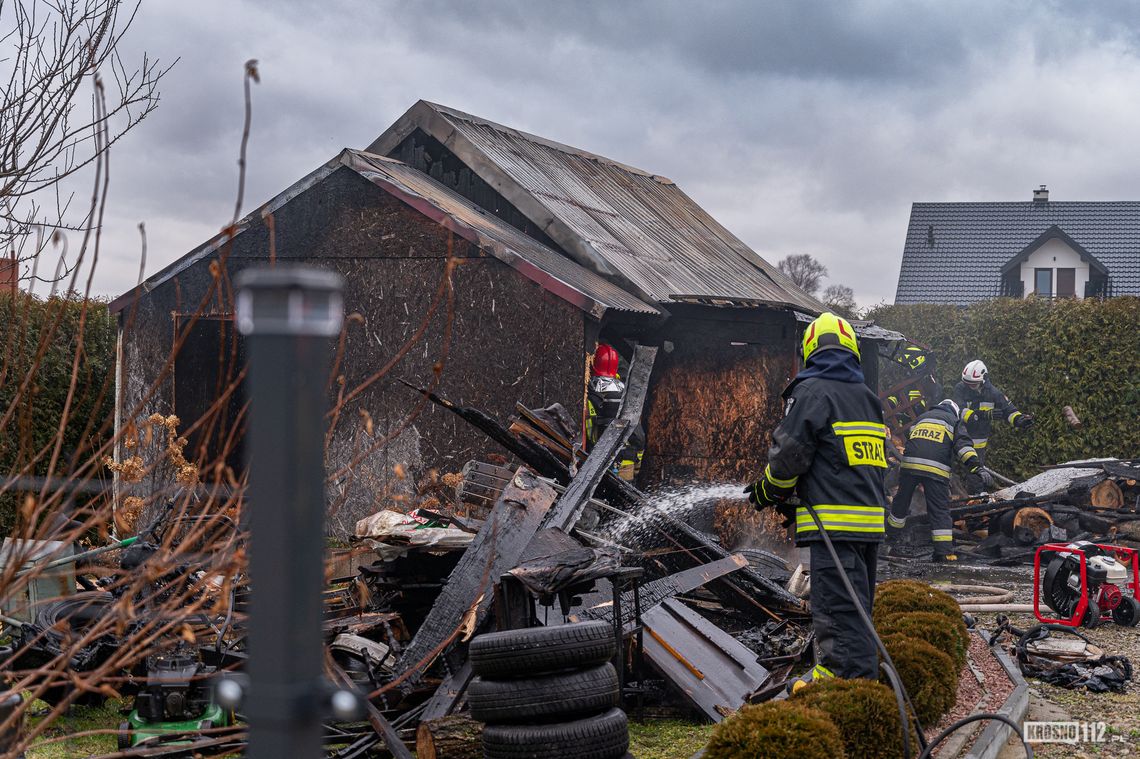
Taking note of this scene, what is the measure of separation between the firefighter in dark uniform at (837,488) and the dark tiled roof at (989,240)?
33.0m

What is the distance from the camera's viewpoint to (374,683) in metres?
6.62

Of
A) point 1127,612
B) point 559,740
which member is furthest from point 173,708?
point 1127,612

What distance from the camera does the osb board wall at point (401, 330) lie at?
11.7 m

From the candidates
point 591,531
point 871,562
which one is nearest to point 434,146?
point 591,531

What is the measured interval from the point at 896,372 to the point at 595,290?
34.6 feet

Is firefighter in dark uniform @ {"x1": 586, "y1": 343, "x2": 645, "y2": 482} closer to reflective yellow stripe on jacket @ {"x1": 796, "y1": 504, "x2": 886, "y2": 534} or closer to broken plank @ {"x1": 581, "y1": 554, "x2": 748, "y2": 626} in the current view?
broken plank @ {"x1": 581, "y1": 554, "x2": 748, "y2": 626}

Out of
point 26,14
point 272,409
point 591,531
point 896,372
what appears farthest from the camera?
point 896,372

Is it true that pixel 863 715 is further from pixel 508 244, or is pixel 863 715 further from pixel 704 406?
pixel 704 406

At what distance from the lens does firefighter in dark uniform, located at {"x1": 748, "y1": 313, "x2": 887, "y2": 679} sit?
6.11 metres

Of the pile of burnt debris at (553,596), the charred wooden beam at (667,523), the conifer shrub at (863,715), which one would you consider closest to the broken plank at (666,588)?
the pile of burnt debris at (553,596)

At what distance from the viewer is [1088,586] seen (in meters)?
9.77

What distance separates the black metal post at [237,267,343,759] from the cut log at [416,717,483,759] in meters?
4.36

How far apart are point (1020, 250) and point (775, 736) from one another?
3765cm

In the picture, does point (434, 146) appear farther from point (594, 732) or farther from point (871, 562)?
point (594, 732)
